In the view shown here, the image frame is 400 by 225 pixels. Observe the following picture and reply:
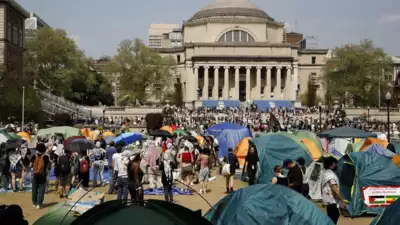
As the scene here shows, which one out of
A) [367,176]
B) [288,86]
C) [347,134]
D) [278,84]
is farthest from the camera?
[278,84]

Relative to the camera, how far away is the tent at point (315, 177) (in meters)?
15.6

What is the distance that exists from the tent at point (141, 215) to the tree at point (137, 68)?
68.2 m

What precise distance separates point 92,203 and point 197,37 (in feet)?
281

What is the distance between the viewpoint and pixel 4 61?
49.7 m

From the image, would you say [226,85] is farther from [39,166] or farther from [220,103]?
[39,166]

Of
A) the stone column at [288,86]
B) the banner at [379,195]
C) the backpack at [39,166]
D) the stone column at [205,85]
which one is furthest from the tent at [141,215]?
the stone column at [288,86]

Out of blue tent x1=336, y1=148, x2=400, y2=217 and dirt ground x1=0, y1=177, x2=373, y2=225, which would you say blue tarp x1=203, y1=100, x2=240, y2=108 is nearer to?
dirt ground x1=0, y1=177, x2=373, y2=225

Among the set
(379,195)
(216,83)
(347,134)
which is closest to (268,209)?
(379,195)

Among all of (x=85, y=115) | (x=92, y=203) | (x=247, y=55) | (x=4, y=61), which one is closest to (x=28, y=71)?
(x=85, y=115)

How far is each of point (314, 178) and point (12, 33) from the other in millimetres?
46862

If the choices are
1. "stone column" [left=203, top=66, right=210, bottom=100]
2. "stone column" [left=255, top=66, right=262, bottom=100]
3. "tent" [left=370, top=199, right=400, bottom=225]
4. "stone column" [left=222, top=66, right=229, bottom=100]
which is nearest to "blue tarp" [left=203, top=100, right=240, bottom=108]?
"stone column" [left=203, top=66, right=210, bottom=100]

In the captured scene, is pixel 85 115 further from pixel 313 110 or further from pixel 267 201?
pixel 267 201

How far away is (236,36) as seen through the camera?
3600 inches

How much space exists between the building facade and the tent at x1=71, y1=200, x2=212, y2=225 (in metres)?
44.0
